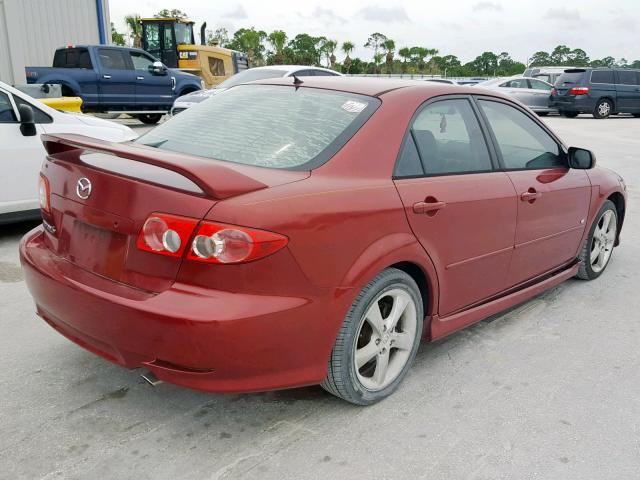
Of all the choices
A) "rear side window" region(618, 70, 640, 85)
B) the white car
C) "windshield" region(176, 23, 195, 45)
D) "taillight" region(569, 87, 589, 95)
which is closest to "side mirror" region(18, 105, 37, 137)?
the white car

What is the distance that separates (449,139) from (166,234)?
169 cm

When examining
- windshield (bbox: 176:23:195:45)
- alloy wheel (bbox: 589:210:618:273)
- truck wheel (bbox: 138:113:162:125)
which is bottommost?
truck wheel (bbox: 138:113:162:125)

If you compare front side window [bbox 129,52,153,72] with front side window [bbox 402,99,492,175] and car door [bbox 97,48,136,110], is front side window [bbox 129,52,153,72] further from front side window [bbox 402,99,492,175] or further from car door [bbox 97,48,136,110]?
front side window [bbox 402,99,492,175]

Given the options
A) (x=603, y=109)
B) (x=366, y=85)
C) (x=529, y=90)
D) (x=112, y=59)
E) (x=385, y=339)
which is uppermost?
(x=366, y=85)

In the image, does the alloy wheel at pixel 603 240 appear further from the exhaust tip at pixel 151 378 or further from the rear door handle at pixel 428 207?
the exhaust tip at pixel 151 378

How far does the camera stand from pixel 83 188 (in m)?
2.66

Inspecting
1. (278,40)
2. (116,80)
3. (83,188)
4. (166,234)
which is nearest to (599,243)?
(166,234)

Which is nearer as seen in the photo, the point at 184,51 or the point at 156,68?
the point at 156,68

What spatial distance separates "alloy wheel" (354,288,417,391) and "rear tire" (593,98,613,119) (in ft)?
71.5

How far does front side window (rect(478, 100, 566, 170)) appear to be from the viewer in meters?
3.66

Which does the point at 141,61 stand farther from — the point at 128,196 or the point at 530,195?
the point at 128,196

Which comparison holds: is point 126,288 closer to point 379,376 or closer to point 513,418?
point 379,376

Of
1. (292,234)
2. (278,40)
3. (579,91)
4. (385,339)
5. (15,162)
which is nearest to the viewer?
(292,234)

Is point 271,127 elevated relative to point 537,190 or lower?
elevated
